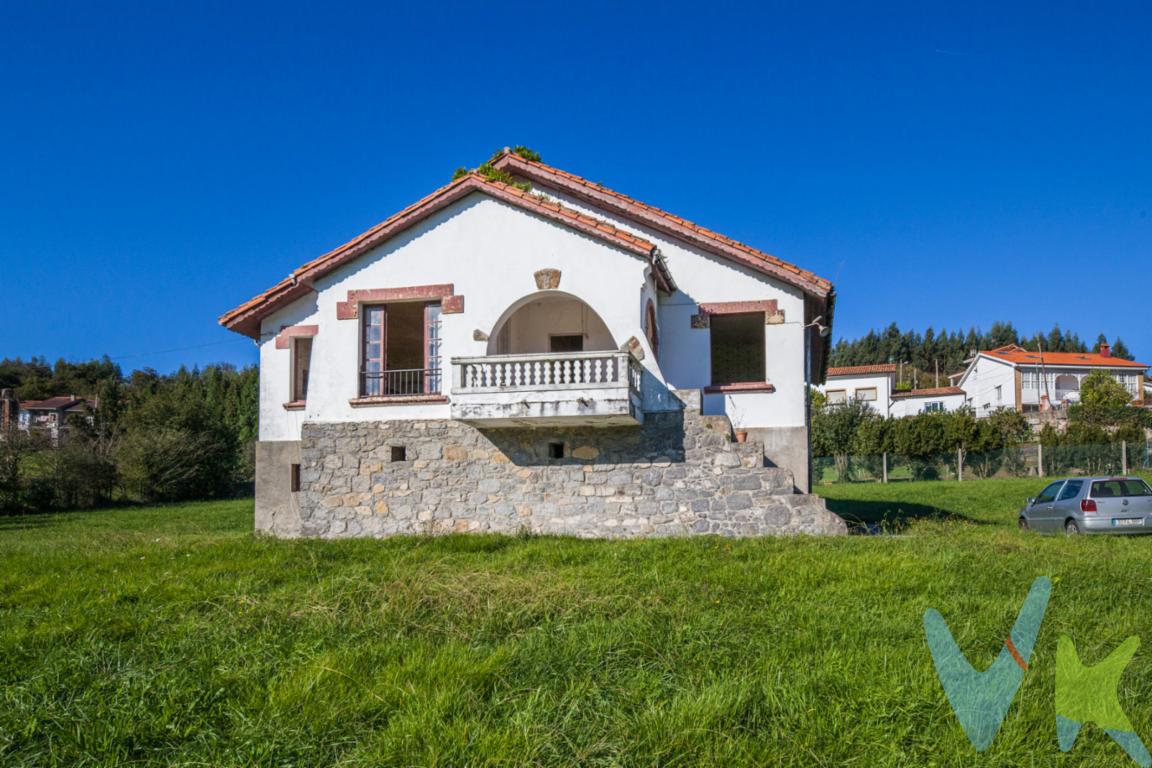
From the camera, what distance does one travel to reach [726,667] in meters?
6.72

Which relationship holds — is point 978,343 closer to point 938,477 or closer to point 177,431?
point 938,477

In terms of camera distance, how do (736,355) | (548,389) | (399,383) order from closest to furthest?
(548,389) < (399,383) < (736,355)

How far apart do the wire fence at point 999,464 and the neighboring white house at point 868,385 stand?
27.0 m

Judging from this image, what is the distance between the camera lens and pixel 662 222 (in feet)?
55.5

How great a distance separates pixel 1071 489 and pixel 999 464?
20.4m

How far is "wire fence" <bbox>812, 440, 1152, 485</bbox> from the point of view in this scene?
3397cm

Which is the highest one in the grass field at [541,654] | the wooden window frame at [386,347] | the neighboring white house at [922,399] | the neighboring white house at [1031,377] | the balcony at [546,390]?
the neighboring white house at [1031,377]

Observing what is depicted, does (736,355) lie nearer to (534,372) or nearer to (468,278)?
(534,372)

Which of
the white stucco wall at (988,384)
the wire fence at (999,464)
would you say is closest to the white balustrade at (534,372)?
the wire fence at (999,464)

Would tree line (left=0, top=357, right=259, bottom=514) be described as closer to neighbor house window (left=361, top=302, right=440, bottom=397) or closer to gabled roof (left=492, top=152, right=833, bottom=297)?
neighbor house window (left=361, top=302, right=440, bottom=397)

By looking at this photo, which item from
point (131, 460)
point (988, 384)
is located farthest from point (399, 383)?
point (988, 384)

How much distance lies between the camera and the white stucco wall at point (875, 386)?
65125 mm

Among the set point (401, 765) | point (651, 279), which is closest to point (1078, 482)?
point (651, 279)

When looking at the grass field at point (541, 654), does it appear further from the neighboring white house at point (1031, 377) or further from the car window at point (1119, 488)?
the neighboring white house at point (1031, 377)
